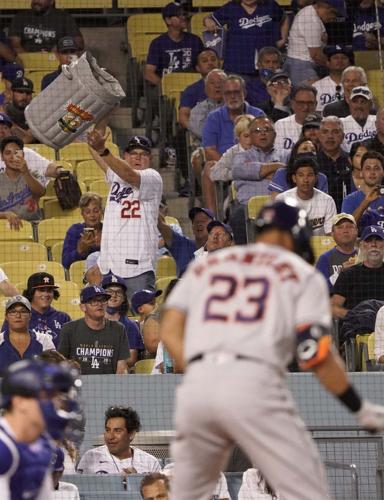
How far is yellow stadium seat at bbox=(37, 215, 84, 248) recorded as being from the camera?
12281 millimetres

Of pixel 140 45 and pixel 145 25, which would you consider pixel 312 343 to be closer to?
pixel 140 45

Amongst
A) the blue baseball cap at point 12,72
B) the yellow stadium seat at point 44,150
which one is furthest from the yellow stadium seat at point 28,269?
the blue baseball cap at point 12,72

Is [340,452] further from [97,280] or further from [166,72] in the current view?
[166,72]

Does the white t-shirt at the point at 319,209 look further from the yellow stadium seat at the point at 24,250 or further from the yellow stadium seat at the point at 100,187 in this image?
the yellow stadium seat at the point at 24,250

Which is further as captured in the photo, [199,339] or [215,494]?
[215,494]

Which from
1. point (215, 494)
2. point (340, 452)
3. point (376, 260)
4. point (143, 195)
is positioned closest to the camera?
point (215, 494)

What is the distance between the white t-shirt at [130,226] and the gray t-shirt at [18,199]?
3.23 feet

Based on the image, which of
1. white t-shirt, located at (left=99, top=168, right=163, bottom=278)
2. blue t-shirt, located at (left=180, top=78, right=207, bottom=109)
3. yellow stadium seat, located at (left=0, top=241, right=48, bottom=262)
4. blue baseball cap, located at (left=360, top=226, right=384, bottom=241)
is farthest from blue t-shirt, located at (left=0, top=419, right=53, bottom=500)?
blue t-shirt, located at (left=180, top=78, right=207, bottom=109)

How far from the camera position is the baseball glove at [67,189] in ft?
40.9

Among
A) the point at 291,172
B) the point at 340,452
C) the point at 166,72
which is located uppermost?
the point at 166,72

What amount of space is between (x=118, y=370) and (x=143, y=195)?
1667mm

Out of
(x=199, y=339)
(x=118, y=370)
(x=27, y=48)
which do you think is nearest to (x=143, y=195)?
(x=118, y=370)

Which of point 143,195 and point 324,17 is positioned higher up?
point 324,17

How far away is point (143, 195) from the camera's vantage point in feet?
37.6
